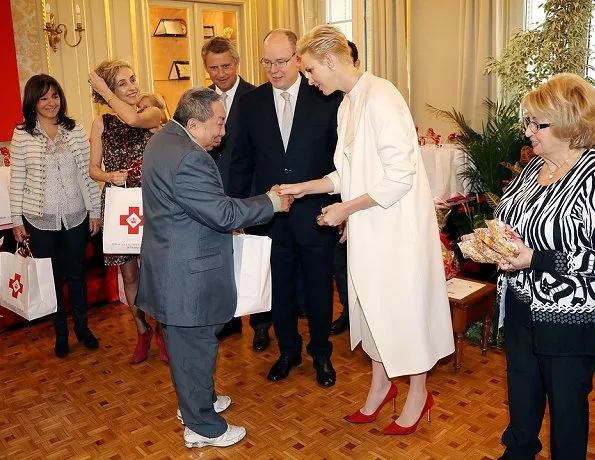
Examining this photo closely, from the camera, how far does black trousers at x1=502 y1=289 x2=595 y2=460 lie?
206 cm

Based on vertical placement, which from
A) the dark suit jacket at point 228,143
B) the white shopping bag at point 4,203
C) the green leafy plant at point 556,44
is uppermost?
the green leafy plant at point 556,44

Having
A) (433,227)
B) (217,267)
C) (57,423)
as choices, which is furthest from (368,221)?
(57,423)

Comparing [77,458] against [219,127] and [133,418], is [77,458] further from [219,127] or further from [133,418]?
[219,127]

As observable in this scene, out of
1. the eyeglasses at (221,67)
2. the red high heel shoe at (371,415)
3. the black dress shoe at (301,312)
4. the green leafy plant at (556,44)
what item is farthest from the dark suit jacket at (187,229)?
the green leafy plant at (556,44)

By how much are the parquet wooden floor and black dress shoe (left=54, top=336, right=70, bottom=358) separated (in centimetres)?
5

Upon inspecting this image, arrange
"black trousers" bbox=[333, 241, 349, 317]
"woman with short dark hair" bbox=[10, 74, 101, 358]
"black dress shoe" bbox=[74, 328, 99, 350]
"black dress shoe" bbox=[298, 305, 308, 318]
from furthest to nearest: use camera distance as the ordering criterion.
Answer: "black dress shoe" bbox=[298, 305, 308, 318], "black trousers" bbox=[333, 241, 349, 317], "black dress shoe" bbox=[74, 328, 99, 350], "woman with short dark hair" bbox=[10, 74, 101, 358]

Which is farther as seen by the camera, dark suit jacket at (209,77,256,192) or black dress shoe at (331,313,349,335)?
black dress shoe at (331,313,349,335)

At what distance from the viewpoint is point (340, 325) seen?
425cm

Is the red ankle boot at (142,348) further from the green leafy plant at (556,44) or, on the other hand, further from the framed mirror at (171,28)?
the framed mirror at (171,28)

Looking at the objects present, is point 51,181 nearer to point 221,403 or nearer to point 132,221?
point 132,221

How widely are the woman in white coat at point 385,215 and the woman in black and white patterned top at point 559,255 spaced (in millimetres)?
446

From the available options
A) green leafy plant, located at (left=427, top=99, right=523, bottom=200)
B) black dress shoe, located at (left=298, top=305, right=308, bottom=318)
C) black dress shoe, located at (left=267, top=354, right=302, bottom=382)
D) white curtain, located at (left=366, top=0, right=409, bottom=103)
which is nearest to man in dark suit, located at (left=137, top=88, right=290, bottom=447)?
black dress shoe, located at (left=267, top=354, right=302, bottom=382)

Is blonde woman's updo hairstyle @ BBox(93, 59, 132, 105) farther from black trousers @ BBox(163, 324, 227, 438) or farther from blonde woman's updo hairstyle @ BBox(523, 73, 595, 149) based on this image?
blonde woman's updo hairstyle @ BBox(523, 73, 595, 149)

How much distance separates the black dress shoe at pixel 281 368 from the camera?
139 inches
